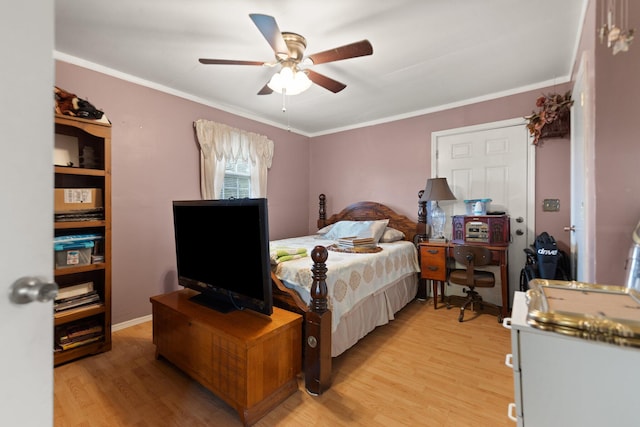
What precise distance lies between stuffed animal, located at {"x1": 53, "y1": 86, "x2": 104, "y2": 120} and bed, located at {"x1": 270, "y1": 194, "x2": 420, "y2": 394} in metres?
1.90

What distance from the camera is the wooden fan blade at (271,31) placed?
1556 mm

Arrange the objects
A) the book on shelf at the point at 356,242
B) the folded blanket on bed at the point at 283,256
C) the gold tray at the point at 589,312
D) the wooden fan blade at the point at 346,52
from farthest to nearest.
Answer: the book on shelf at the point at 356,242, the folded blanket on bed at the point at 283,256, the wooden fan blade at the point at 346,52, the gold tray at the point at 589,312

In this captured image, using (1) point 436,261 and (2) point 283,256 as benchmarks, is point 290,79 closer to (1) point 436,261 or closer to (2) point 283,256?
(2) point 283,256

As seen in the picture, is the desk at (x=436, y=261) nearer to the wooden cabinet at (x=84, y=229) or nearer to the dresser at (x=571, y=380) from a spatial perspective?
the dresser at (x=571, y=380)

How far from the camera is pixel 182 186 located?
3201 millimetres

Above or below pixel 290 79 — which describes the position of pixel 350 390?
below

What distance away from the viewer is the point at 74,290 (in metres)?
2.22

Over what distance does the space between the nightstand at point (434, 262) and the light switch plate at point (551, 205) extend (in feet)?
3.53

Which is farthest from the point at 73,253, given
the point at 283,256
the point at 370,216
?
the point at 370,216

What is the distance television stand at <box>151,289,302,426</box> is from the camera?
60.4 inches

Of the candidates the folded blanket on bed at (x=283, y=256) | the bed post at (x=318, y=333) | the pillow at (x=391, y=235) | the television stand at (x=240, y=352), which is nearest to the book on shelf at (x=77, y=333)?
the television stand at (x=240, y=352)

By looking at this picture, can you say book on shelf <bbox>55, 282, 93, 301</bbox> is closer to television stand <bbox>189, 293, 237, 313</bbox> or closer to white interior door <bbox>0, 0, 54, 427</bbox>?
television stand <bbox>189, 293, 237, 313</bbox>

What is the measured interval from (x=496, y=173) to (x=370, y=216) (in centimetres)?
168

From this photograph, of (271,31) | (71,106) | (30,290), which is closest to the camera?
(30,290)
